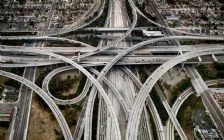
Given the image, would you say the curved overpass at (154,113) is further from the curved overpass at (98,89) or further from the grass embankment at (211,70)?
the grass embankment at (211,70)

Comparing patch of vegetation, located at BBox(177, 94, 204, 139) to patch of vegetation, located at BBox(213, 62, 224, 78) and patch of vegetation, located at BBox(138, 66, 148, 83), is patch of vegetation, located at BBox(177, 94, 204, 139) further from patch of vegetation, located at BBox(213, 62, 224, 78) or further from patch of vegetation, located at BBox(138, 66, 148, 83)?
patch of vegetation, located at BBox(138, 66, 148, 83)

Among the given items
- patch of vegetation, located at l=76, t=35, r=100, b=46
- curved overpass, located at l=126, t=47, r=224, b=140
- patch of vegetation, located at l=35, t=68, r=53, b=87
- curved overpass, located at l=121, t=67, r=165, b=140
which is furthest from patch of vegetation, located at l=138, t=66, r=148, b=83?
patch of vegetation, located at l=35, t=68, r=53, b=87

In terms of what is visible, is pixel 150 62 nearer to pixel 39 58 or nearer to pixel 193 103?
pixel 193 103

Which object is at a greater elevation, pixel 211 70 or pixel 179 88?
pixel 211 70

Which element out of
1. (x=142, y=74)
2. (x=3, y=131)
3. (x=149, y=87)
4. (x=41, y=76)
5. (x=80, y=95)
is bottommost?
(x=3, y=131)

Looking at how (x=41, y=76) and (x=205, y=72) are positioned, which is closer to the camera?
(x=41, y=76)

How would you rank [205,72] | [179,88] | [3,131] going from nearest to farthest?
[3,131], [179,88], [205,72]

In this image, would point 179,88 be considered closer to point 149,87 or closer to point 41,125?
point 149,87

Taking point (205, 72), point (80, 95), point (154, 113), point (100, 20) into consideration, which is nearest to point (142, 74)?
point (154, 113)
